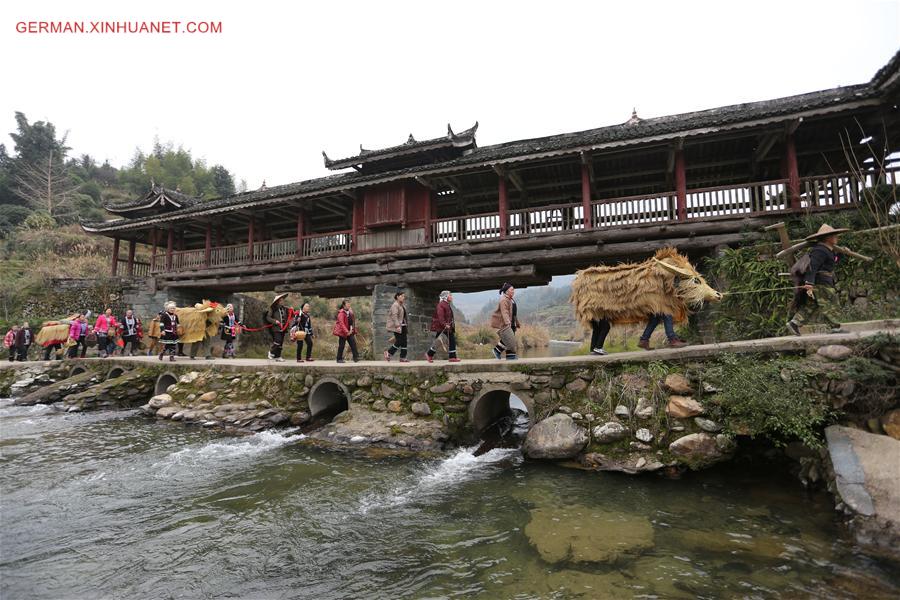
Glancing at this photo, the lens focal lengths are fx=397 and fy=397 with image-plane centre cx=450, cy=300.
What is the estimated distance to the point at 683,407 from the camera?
5.53 meters

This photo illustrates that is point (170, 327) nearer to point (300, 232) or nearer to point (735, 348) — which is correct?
point (300, 232)

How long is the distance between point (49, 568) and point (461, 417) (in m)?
5.38

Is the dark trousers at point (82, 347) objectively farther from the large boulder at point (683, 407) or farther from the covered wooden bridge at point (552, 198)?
the large boulder at point (683, 407)

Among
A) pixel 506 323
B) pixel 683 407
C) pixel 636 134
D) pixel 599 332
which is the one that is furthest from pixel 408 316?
pixel 683 407

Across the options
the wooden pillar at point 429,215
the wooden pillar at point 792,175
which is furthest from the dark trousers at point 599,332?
the wooden pillar at point 429,215

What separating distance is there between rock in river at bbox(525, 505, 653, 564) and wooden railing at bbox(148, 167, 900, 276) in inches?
302

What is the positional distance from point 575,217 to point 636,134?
126 inches

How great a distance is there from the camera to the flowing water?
3.26 m

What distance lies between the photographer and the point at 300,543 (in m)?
3.99

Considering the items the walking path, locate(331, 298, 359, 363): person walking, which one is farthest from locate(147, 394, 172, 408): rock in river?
Result: the walking path

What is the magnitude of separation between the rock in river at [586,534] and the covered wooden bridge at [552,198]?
7.94m

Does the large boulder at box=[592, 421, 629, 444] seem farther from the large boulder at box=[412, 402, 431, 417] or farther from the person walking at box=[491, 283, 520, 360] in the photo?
the large boulder at box=[412, 402, 431, 417]

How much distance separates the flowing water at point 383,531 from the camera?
10.7 feet

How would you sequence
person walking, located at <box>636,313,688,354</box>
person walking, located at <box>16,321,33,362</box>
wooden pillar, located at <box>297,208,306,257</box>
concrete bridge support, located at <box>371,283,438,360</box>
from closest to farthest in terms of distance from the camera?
person walking, located at <box>636,313,688,354</box> → concrete bridge support, located at <box>371,283,438,360</box> → wooden pillar, located at <box>297,208,306,257</box> → person walking, located at <box>16,321,33,362</box>
